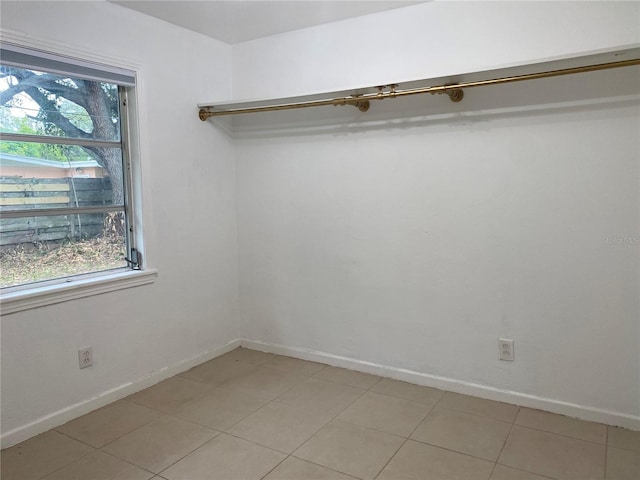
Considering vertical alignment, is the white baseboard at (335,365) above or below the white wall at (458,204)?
below

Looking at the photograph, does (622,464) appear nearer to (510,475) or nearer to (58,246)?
(510,475)

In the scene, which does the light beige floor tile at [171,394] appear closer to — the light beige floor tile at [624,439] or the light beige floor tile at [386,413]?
the light beige floor tile at [386,413]

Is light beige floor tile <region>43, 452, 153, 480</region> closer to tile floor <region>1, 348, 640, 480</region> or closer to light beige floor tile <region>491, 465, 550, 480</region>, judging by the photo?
tile floor <region>1, 348, 640, 480</region>

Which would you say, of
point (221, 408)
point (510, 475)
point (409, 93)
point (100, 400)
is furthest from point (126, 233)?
point (510, 475)

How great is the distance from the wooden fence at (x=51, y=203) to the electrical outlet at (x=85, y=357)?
0.63 meters

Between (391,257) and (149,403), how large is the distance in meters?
1.68

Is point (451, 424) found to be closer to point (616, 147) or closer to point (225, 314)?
point (616, 147)

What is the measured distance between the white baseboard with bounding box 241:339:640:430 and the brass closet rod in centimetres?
165

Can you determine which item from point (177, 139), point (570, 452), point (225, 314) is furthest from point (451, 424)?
point (177, 139)

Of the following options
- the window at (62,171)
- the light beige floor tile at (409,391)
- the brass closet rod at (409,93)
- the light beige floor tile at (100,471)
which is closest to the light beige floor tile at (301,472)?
the light beige floor tile at (100,471)

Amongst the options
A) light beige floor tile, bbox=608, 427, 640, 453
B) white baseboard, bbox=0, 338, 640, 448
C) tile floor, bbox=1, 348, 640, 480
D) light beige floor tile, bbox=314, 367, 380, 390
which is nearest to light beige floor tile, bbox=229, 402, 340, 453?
tile floor, bbox=1, 348, 640, 480

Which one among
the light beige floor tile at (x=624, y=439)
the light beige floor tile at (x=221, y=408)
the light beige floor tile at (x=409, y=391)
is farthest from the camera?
the light beige floor tile at (x=409, y=391)

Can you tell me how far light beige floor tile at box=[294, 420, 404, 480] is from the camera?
2127 millimetres

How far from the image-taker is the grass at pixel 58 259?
7.89ft
